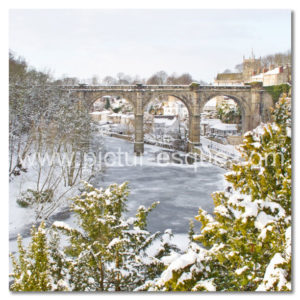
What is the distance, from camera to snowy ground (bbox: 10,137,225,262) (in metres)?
7.93

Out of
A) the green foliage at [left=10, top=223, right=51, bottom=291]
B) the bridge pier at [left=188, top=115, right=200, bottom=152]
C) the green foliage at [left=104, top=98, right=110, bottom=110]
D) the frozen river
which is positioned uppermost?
the green foliage at [left=104, top=98, right=110, bottom=110]

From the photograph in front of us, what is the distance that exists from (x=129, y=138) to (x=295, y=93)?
60.8 feet

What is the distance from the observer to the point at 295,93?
184 inches

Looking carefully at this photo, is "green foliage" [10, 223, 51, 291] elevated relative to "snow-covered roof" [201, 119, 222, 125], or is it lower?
lower

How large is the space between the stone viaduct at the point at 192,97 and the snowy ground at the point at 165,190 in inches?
133

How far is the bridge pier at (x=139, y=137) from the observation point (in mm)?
20469

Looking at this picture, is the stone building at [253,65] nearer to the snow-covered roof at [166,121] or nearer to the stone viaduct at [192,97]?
the stone viaduct at [192,97]

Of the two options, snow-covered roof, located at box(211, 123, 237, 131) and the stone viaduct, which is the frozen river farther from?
the stone viaduct

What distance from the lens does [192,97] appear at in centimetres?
2073

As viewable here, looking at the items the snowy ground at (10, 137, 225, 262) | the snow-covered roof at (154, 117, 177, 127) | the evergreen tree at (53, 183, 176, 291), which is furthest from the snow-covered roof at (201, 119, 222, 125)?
the evergreen tree at (53, 183, 176, 291)

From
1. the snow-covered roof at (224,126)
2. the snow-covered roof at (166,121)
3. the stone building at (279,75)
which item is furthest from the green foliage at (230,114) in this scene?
the stone building at (279,75)

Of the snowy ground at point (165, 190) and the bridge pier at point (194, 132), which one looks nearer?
the snowy ground at point (165, 190)

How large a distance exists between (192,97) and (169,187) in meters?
9.11
